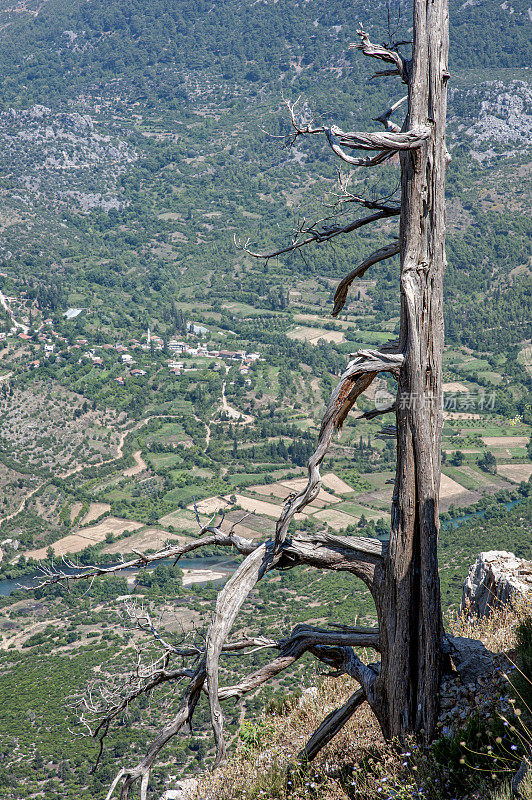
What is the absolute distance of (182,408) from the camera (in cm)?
9419

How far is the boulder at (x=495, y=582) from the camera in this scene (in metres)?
7.79

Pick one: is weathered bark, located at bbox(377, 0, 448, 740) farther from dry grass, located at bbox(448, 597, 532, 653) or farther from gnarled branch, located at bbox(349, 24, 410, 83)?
dry grass, located at bbox(448, 597, 532, 653)

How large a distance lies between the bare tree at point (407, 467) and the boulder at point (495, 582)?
3162mm

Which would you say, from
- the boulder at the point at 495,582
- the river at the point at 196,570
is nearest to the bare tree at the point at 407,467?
the boulder at the point at 495,582

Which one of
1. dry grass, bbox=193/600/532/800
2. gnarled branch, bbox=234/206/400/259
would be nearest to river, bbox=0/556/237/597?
dry grass, bbox=193/600/532/800

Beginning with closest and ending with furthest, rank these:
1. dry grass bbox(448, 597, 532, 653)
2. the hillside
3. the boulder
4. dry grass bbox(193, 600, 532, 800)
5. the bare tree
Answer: dry grass bbox(193, 600, 532, 800) → the bare tree → dry grass bbox(448, 597, 532, 653) → the boulder → the hillside

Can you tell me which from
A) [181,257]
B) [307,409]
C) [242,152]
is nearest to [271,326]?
[307,409]

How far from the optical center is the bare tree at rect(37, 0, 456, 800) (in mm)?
4352

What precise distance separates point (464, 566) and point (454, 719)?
3659 centimetres

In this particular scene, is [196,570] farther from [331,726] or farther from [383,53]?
[383,53]

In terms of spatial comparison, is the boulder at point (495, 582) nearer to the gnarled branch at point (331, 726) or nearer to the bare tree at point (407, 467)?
the gnarled branch at point (331, 726)

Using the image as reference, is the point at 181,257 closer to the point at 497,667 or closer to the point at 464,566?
the point at 464,566

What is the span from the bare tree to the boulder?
316 cm

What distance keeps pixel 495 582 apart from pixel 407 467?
4.36m
